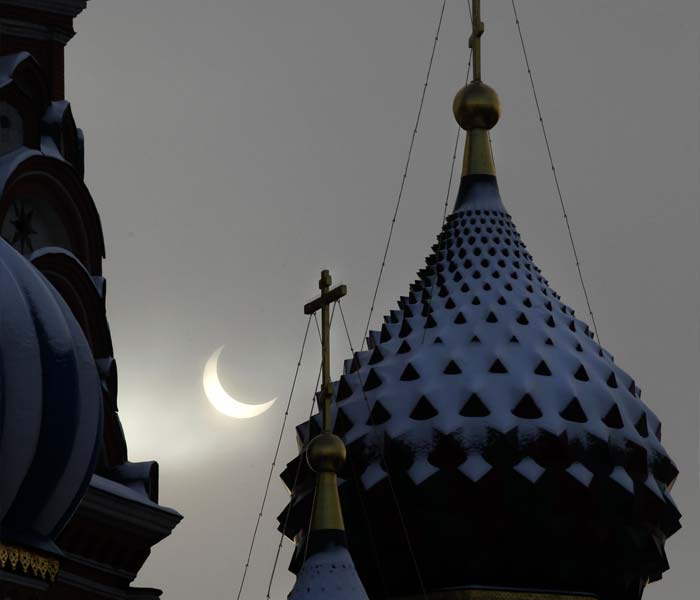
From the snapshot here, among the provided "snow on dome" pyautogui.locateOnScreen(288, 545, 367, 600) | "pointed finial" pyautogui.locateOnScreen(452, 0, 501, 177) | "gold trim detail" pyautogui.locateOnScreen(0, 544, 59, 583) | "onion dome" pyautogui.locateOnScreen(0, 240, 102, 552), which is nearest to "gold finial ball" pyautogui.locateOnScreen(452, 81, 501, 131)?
"pointed finial" pyautogui.locateOnScreen(452, 0, 501, 177)

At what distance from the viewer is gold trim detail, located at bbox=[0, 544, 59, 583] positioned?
23.3m

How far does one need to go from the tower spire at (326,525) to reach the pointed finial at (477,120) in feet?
26.4

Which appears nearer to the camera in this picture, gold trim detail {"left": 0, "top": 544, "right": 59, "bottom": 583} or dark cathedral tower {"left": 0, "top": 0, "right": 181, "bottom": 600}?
gold trim detail {"left": 0, "top": 544, "right": 59, "bottom": 583}

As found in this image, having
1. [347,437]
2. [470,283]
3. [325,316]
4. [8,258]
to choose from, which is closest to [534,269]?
[470,283]

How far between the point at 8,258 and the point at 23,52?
249 inches

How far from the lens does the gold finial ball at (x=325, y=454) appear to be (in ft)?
98.3

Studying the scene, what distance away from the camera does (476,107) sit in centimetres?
3847

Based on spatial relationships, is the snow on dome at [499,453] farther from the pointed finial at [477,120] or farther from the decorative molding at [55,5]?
the decorative molding at [55,5]

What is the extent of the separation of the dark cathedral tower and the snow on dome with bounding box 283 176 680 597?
14.8 ft

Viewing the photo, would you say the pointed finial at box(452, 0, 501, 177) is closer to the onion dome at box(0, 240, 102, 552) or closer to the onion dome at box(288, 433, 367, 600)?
the onion dome at box(288, 433, 367, 600)

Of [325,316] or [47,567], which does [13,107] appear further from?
[47,567]

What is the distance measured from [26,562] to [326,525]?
20.8ft

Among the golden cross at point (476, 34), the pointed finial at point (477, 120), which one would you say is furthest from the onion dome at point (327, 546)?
Result: the golden cross at point (476, 34)

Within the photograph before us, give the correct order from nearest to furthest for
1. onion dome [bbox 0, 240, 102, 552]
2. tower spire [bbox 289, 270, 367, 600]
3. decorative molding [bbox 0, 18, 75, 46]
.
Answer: onion dome [bbox 0, 240, 102, 552]
tower spire [bbox 289, 270, 367, 600]
decorative molding [bbox 0, 18, 75, 46]
